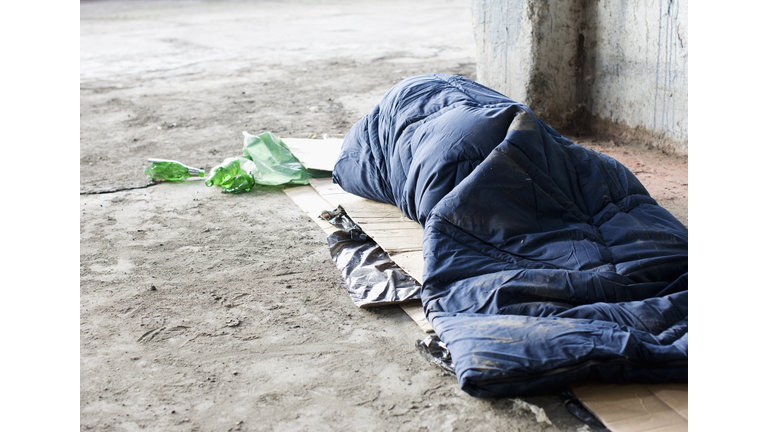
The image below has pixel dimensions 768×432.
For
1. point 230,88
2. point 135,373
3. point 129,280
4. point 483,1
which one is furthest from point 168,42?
point 135,373

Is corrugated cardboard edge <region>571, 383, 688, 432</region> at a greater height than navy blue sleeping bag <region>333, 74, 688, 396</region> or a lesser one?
lesser

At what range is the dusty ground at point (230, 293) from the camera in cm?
175

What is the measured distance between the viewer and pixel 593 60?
14.5 feet

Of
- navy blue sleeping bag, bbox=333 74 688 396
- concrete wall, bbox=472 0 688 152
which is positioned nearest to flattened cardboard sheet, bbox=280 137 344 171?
navy blue sleeping bag, bbox=333 74 688 396

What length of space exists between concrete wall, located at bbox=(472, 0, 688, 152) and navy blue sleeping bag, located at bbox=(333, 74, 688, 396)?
170 cm

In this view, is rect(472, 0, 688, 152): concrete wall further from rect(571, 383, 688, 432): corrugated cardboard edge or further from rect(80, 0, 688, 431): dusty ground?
rect(571, 383, 688, 432): corrugated cardboard edge

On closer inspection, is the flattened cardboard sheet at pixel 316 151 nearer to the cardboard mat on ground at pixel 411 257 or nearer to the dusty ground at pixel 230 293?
the cardboard mat on ground at pixel 411 257

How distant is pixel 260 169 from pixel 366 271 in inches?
58.7

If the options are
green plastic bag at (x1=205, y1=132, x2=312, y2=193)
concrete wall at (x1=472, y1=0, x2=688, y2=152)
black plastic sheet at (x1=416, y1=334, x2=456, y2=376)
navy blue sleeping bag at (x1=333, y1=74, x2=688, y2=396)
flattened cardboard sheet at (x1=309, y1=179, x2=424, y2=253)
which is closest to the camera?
navy blue sleeping bag at (x1=333, y1=74, x2=688, y2=396)

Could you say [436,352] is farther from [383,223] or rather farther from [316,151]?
[316,151]

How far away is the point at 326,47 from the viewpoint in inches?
342

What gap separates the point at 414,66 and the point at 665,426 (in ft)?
19.8

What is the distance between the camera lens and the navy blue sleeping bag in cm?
170

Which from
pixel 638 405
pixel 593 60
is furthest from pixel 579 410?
pixel 593 60
